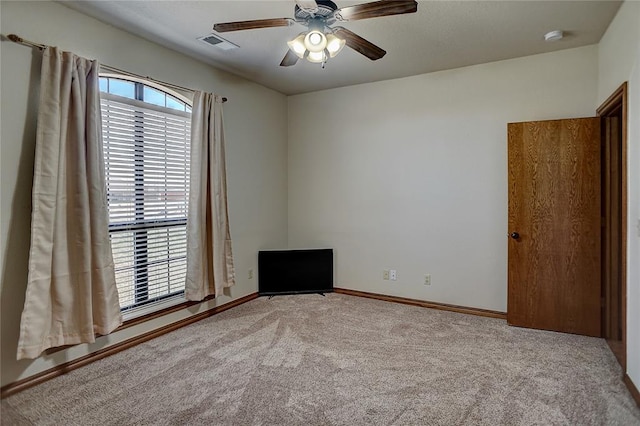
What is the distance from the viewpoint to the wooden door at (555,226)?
10.4 feet

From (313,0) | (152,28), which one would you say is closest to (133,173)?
(152,28)

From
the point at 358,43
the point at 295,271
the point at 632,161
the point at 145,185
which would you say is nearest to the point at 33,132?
the point at 145,185

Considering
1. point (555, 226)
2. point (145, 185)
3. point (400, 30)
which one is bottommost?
point (555, 226)

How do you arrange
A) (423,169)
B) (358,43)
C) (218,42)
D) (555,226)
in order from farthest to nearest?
(423,169)
(555,226)
(218,42)
(358,43)

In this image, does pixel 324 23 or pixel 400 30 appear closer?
pixel 324 23

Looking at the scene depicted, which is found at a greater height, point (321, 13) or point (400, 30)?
point (400, 30)

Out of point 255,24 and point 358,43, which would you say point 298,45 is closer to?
point 255,24

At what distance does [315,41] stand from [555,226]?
2.66 m

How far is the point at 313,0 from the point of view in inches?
76.2

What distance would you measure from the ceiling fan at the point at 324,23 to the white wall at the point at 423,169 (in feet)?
5.88

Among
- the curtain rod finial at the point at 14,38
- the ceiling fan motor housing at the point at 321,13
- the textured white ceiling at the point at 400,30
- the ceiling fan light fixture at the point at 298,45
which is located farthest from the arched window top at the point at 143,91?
the ceiling fan motor housing at the point at 321,13

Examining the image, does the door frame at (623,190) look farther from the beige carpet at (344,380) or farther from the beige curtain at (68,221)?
the beige curtain at (68,221)

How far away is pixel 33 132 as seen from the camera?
242 cm

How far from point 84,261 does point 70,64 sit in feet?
4.44
